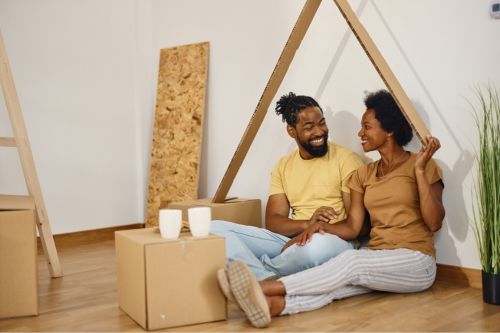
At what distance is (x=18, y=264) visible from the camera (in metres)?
2.47

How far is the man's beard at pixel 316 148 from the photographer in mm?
2975

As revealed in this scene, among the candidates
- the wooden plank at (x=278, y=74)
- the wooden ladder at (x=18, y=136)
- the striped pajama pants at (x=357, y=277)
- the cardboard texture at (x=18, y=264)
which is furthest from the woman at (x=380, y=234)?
the wooden ladder at (x=18, y=136)

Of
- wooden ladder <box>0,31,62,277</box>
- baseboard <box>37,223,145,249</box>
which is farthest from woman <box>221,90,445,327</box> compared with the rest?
baseboard <box>37,223,145,249</box>

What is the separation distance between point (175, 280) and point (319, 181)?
101cm

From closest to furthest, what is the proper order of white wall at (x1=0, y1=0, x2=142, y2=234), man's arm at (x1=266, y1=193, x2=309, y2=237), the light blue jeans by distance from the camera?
the light blue jeans
man's arm at (x1=266, y1=193, x2=309, y2=237)
white wall at (x1=0, y1=0, x2=142, y2=234)

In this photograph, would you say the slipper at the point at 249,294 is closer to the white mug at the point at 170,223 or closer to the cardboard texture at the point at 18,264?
the white mug at the point at 170,223

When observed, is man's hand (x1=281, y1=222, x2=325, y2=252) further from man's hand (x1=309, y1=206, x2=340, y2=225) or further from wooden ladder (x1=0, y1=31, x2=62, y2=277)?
wooden ladder (x1=0, y1=31, x2=62, y2=277)

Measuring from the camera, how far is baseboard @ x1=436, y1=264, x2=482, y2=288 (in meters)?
2.78

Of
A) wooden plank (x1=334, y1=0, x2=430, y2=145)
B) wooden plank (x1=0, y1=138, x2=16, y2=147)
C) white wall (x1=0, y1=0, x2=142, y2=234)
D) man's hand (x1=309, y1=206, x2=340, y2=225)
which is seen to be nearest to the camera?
wooden plank (x1=334, y1=0, x2=430, y2=145)

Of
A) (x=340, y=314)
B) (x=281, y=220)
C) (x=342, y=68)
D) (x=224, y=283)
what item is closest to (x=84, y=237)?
(x=281, y=220)

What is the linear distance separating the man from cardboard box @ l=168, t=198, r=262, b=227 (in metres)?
0.35

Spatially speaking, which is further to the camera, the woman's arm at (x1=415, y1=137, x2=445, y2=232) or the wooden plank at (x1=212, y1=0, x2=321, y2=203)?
the wooden plank at (x1=212, y1=0, x2=321, y2=203)

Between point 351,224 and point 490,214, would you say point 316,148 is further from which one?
point 490,214

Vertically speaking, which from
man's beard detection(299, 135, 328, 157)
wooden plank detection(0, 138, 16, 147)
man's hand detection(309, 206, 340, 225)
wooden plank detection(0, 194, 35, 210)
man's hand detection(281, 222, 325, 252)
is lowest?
man's hand detection(281, 222, 325, 252)
